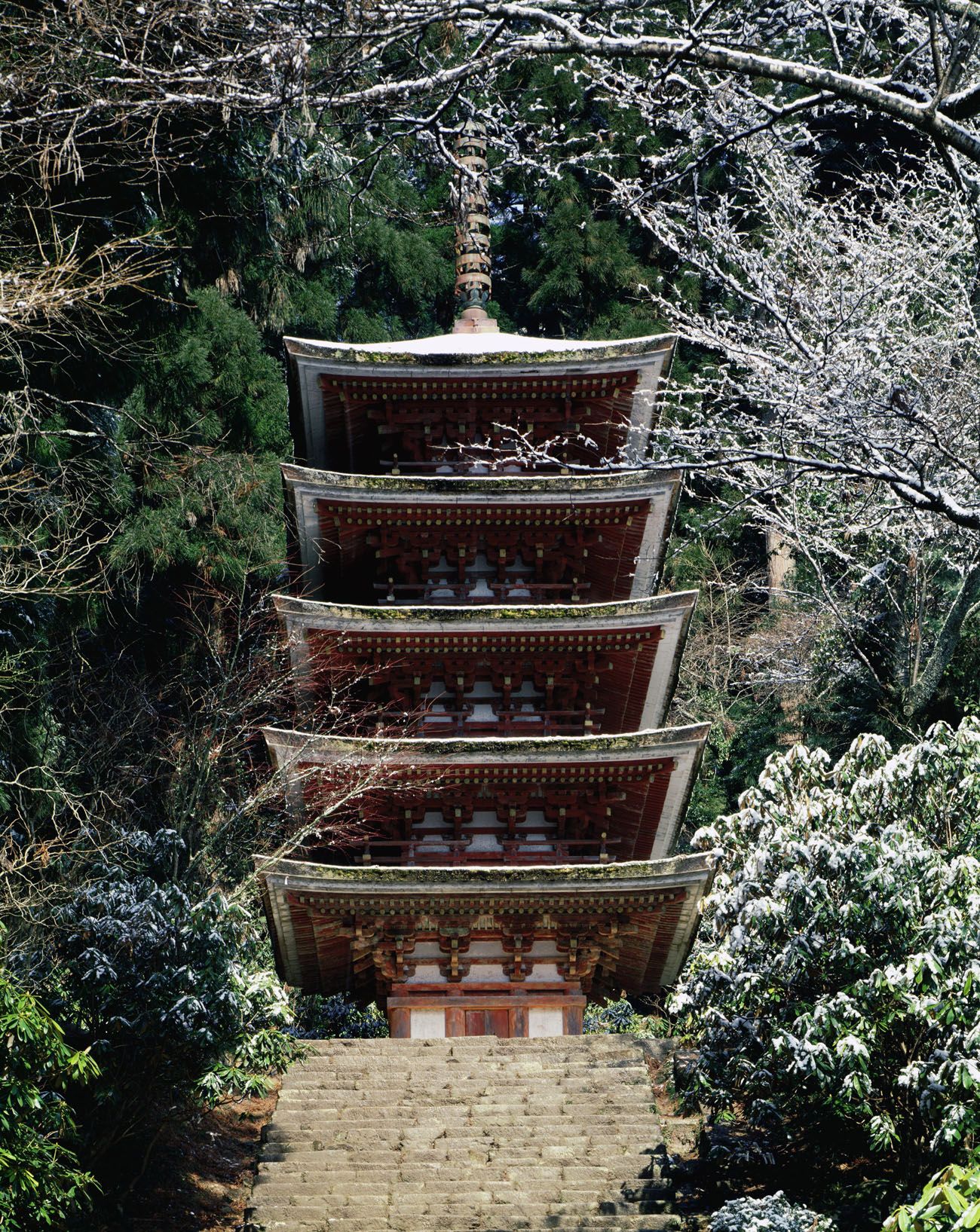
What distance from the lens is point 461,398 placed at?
16266 millimetres

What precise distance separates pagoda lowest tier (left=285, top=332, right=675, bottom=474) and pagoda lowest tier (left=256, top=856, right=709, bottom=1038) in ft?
15.9

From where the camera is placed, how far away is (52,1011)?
Result: 11.0m

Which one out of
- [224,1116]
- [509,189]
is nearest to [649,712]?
[224,1116]

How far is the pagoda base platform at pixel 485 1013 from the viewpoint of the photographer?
1445cm

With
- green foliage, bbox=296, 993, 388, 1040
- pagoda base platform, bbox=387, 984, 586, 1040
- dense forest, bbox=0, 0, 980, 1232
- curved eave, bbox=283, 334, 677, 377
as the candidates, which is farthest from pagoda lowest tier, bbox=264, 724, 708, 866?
curved eave, bbox=283, 334, 677, 377

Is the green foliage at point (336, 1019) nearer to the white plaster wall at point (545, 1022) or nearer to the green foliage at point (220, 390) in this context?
the white plaster wall at point (545, 1022)

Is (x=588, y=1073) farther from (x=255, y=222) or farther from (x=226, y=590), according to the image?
(x=226, y=590)

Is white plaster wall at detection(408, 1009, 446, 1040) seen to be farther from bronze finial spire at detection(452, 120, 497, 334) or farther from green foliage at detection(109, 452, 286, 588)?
bronze finial spire at detection(452, 120, 497, 334)

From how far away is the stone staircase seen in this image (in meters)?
10.2

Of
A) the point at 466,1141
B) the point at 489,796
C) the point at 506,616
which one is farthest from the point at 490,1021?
the point at 506,616

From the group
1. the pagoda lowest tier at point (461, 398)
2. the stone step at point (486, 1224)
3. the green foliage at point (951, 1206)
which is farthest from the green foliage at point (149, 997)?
the green foliage at point (951, 1206)

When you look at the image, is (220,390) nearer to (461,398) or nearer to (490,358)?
(461,398)

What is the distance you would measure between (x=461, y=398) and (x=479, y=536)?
5.53 ft

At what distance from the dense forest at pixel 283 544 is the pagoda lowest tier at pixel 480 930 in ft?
3.17
